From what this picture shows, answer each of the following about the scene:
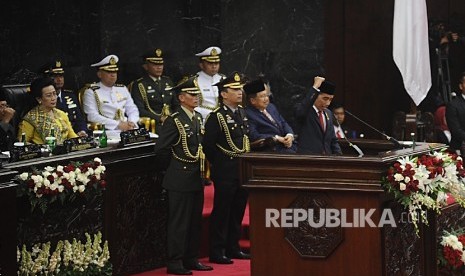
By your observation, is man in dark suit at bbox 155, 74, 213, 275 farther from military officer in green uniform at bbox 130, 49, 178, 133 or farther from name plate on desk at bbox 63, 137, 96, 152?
military officer in green uniform at bbox 130, 49, 178, 133

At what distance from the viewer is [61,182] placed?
905cm

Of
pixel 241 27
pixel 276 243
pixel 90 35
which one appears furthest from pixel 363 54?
pixel 276 243

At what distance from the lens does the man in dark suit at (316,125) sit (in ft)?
32.5

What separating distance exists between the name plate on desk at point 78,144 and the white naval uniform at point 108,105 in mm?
1902

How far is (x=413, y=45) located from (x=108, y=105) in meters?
3.36

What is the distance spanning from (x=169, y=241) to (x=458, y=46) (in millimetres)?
6264

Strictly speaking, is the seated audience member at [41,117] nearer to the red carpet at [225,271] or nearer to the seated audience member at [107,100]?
the red carpet at [225,271]

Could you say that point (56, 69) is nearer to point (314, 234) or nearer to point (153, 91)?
point (153, 91)

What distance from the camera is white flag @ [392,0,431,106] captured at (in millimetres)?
13000

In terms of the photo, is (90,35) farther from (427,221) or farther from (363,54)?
(427,221)

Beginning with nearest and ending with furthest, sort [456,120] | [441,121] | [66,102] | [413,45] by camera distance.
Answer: [66,102] → [456,120] → [413,45] → [441,121]

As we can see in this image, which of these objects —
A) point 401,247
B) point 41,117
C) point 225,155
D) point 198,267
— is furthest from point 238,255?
point 401,247

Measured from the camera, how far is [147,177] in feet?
33.0

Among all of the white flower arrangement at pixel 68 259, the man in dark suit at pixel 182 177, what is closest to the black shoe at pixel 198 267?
the man in dark suit at pixel 182 177
